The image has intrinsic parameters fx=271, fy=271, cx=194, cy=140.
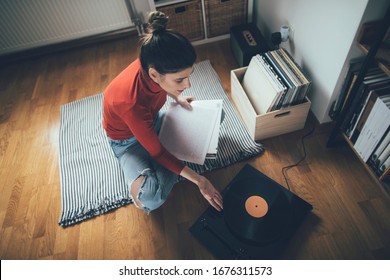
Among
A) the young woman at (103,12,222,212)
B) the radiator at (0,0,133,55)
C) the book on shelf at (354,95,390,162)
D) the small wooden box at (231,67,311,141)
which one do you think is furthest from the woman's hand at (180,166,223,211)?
the radiator at (0,0,133,55)

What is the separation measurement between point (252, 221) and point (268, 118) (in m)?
0.53

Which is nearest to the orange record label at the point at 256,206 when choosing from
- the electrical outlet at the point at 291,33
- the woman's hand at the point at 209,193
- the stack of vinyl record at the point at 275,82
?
the woman's hand at the point at 209,193

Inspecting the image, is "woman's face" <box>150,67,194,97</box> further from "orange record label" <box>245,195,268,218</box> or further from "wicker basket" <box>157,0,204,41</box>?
"wicker basket" <box>157,0,204,41</box>

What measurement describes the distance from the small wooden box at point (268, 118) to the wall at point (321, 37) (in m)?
0.11

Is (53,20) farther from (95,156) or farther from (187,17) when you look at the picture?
(95,156)

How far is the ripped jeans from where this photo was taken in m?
1.10

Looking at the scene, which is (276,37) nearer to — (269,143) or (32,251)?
(269,143)

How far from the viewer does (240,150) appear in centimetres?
142

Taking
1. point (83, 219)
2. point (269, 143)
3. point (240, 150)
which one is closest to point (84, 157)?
point (83, 219)

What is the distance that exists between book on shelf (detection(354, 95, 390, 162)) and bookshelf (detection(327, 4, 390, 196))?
0.05 metres

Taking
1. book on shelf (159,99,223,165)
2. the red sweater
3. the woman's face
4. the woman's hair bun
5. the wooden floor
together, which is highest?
the woman's hair bun

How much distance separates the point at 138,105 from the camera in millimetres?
955

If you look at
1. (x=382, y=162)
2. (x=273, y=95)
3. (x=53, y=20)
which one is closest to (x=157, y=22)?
(x=273, y=95)
